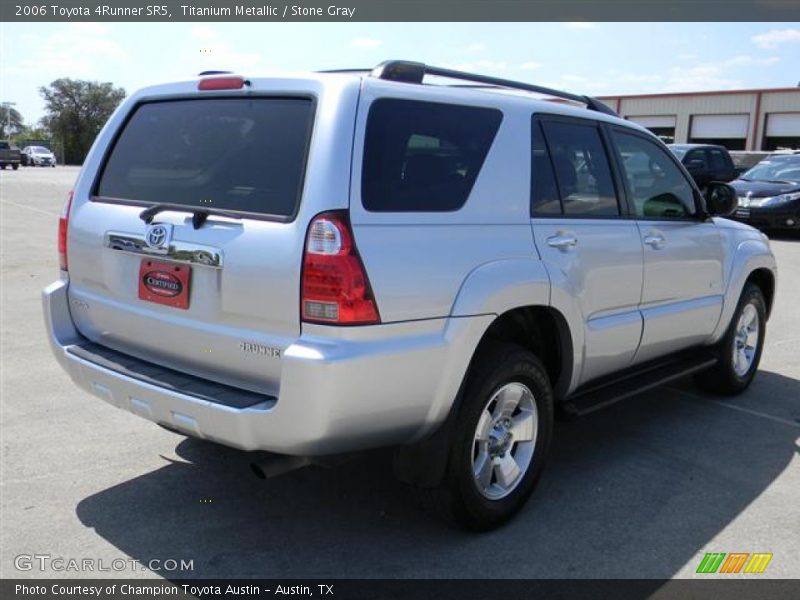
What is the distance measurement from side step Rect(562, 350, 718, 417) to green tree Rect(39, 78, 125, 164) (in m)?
85.5

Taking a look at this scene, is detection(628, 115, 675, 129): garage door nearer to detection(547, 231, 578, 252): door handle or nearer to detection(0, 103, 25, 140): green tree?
detection(547, 231, 578, 252): door handle

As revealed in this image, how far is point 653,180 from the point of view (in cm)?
483

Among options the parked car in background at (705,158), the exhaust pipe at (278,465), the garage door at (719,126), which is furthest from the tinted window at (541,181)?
the garage door at (719,126)

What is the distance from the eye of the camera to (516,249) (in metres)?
3.53

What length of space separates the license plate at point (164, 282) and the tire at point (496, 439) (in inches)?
49.2

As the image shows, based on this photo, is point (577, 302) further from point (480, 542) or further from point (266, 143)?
point (266, 143)

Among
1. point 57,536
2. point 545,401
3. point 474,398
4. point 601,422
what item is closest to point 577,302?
point 545,401

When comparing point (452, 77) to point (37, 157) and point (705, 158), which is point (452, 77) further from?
point (37, 157)

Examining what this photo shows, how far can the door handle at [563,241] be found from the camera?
3753 millimetres

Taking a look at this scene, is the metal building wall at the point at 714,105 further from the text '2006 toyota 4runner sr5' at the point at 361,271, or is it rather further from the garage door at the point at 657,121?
the text '2006 toyota 4runner sr5' at the point at 361,271

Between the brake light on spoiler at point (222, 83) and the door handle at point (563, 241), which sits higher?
the brake light on spoiler at point (222, 83)

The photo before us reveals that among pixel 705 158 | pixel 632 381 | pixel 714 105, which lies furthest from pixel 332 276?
pixel 714 105

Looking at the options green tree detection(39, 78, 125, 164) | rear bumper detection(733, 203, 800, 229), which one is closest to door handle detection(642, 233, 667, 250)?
rear bumper detection(733, 203, 800, 229)

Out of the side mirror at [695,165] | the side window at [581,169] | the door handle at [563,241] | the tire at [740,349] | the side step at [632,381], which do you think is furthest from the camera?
the side mirror at [695,165]
